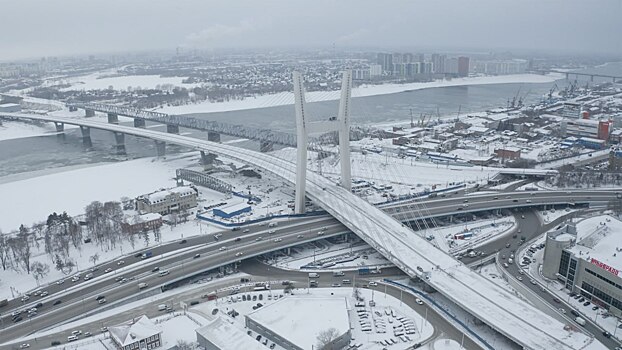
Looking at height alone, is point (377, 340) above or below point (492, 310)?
below

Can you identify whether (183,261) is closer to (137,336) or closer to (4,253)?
(137,336)

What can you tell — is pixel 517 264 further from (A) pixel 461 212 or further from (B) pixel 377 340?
(B) pixel 377 340

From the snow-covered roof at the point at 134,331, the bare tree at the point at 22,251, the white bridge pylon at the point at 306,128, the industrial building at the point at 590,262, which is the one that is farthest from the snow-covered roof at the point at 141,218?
the industrial building at the point at 590,262

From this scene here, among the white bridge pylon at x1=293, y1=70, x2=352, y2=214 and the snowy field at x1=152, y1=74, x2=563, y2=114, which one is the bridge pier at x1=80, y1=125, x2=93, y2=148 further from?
the white bridge pylon at x1=293, y1=70, x2=352, y2=214

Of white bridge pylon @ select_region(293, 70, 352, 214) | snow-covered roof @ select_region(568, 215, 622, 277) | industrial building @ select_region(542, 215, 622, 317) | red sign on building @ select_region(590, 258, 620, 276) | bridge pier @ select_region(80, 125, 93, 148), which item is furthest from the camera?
bridge pier @ select_region(80, 125, 93, 148)

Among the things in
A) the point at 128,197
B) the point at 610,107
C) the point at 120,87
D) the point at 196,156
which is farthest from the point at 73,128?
the point at 610,107

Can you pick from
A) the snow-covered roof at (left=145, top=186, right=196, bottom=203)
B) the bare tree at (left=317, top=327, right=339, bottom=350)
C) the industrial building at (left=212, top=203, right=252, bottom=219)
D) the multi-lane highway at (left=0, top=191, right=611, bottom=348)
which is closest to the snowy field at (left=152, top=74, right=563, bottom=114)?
the snow-covered roof at (left=145, top=186, right=196, bottom=203)

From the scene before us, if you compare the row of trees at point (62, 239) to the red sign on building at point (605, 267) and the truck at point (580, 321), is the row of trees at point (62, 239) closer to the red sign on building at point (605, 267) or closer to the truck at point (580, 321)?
the truck at point (580, 321)
